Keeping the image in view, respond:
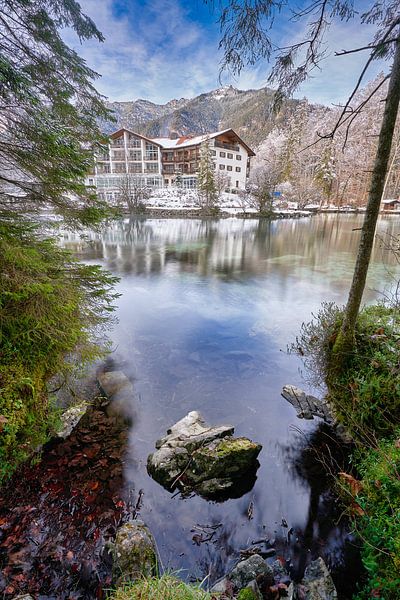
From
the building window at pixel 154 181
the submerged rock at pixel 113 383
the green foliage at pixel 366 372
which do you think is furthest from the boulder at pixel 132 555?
the building window at pixel 154 181

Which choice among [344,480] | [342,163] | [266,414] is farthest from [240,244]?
[342,163]

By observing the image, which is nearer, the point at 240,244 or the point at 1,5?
the point at 1,5

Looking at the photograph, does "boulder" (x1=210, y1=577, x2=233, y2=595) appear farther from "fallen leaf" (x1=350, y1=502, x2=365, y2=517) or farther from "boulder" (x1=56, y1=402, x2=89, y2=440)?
"boulder" (x1=56, y1=402, x2=89, y2=440)

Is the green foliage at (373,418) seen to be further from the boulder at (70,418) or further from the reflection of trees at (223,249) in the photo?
the reflection of trees at (223,249)

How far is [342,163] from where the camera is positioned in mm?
34094

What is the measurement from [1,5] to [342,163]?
127 feet

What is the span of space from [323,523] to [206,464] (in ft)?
4.90

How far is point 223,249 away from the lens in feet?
62.6

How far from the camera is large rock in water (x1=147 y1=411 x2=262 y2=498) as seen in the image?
3656mm

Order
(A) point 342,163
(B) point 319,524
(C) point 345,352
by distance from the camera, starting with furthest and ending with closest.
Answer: (A) point 342,163 → (C) point 345,352 → (B) point 319,524

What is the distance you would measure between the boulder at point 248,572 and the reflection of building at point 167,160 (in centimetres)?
4694

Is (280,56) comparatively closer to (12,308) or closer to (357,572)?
(12,308)

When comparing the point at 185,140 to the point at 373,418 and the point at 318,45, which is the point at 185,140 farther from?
the point at 373,418

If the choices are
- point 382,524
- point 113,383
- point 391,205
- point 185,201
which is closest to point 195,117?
point 185,201
